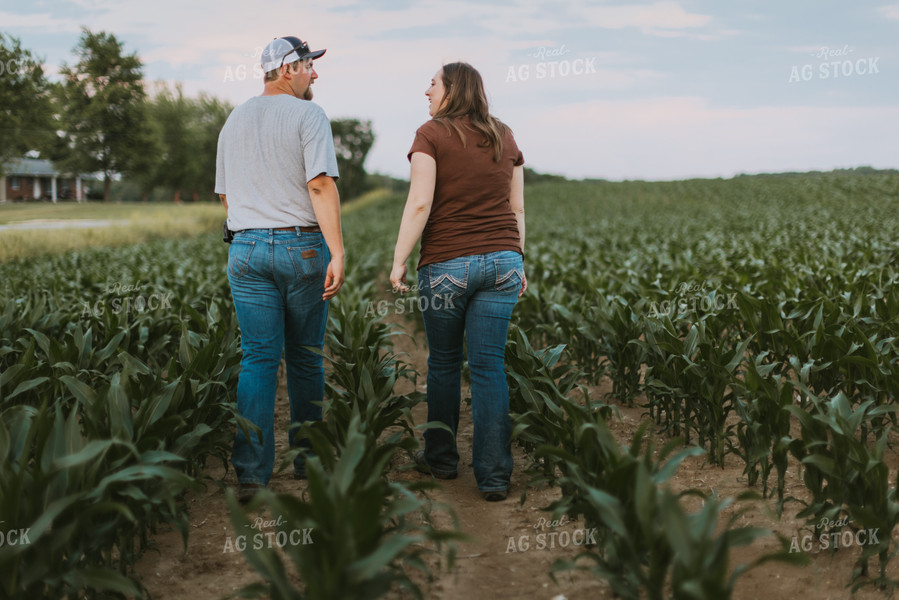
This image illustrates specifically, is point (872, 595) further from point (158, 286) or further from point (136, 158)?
point (136, 158)

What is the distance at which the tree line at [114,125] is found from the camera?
13.7 metres

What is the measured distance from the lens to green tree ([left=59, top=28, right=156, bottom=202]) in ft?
89.6

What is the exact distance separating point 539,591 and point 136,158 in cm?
3490

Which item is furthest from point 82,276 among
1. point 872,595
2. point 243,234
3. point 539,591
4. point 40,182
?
point 40,182

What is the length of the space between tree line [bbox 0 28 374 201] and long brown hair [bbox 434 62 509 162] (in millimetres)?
13677

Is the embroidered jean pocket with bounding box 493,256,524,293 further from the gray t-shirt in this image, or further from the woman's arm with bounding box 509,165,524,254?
the gray t-shirt

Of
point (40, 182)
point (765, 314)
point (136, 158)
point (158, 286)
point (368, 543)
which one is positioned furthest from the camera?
point (136, 158)

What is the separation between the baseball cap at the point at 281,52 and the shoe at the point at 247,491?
196cm

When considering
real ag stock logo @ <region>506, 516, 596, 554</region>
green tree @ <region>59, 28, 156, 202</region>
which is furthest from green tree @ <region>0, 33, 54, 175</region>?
real ag stock logo @ <region>506, 516, 596, 554</region>

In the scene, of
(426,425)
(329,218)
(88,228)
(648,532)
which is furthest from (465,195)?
(88,228)

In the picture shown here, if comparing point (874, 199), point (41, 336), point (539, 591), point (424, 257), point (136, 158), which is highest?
point (136, 158)

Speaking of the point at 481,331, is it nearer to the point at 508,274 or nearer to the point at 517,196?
the point at 508,274

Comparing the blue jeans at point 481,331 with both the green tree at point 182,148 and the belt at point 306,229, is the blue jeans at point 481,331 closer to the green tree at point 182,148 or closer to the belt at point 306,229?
the belt at point 306,229

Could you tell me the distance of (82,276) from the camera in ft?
26.8
